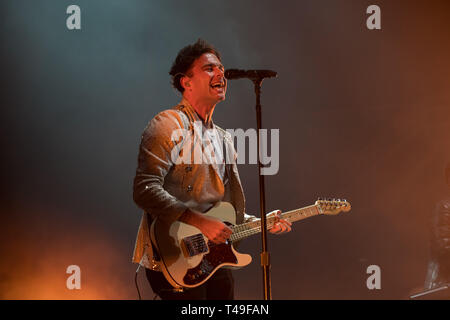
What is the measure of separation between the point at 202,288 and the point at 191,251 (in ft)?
0.73

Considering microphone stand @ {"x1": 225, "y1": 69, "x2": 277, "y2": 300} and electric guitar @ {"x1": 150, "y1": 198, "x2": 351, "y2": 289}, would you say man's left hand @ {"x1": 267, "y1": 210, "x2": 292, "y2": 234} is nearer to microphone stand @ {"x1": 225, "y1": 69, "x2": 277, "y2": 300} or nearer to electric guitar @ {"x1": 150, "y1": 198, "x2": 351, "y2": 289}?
electric guitar @ {"x1": 150, "y1": 198, "x2": 351, "y2": 289}

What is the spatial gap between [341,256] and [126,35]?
2.91 meters

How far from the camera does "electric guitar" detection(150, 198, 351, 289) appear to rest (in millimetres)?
2076

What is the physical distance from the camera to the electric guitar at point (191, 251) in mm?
2076

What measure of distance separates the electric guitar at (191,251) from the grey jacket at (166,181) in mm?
67

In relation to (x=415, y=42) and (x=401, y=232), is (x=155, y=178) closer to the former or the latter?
(x=401, y=232)

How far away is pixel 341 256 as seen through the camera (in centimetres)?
397

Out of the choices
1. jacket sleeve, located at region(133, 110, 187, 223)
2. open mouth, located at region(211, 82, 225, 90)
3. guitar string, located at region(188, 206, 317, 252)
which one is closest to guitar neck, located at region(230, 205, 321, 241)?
guitar string, located at region(188, 206, 317, 252)

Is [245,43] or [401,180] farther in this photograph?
[401,180]

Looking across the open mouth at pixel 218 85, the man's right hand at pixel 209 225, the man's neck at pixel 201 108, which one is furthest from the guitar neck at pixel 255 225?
the open mouth at pixel 218 85

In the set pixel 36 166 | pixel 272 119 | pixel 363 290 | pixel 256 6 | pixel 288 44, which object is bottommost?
pixel 363 290
